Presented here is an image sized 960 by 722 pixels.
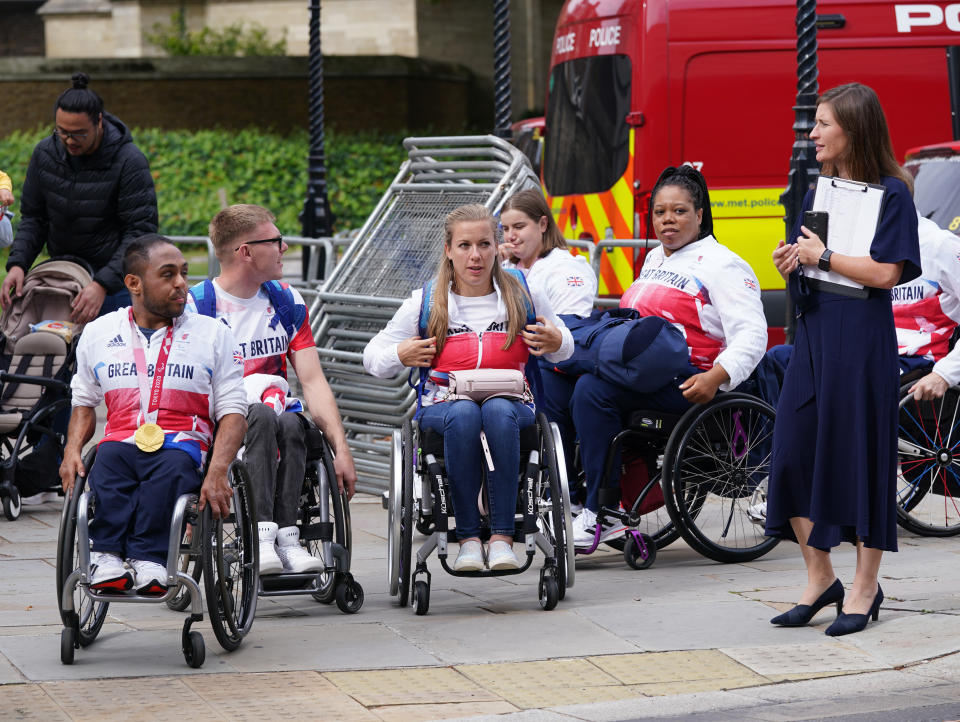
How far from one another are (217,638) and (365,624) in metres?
0.70

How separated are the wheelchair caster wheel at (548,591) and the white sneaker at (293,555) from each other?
2.83ft

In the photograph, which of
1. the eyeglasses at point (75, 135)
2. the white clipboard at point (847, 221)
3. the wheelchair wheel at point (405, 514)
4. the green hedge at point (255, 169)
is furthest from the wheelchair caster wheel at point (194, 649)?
the green hedge at point (255, 169)

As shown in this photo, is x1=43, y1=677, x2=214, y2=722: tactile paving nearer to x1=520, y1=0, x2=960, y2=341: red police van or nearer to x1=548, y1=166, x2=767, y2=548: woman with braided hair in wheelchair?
x1=548, y1=166, x2=767, y2=548: woman with braided hair in wheelchair

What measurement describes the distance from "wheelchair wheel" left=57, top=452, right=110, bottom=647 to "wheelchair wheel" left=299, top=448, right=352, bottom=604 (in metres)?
0.85

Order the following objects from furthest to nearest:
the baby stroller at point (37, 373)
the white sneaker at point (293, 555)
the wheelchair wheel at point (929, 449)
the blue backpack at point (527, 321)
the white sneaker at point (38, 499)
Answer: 1. the white sneaker at point (38, 499)
2. the baby stroller at point (37, 373)
3. the wheelchair wheel at point (929, 449)
4. the blue backpack at point (527, 321)
5. the white sneaker at point (293, 555)

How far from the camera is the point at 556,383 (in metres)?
7.46

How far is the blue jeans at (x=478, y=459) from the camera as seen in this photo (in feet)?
19.8

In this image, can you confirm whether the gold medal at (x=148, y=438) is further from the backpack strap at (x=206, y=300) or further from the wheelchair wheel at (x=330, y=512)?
the backpack strap at (x=206, y=300)

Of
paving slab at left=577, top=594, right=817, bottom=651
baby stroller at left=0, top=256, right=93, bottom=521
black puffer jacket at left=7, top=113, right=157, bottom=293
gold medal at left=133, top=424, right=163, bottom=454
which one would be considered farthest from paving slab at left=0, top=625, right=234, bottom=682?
black puffer jacket at left=7, top=113, right=157, bottom=293

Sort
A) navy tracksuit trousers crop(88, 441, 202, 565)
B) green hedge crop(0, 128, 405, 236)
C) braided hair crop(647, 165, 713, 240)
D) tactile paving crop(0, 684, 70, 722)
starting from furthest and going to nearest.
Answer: green hedge crop(0, 128, 405, 236) → braided hair crop(647, 165, 713, 240) → navy tracksuit trousers crop(88, 441, 202, 565) → tactile paving crop(0, 684, 70, 722)

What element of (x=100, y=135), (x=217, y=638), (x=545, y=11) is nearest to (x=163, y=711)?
(x=217, y=638)

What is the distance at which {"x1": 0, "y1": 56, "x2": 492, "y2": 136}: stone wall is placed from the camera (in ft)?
97.9

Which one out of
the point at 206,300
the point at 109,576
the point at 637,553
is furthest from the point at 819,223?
the point at 109,576

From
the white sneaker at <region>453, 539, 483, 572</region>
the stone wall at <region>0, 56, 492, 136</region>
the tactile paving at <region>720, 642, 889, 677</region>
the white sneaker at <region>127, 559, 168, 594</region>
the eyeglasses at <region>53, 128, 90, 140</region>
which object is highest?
the stone wall at <region>0, 56, 492, 136</region>
